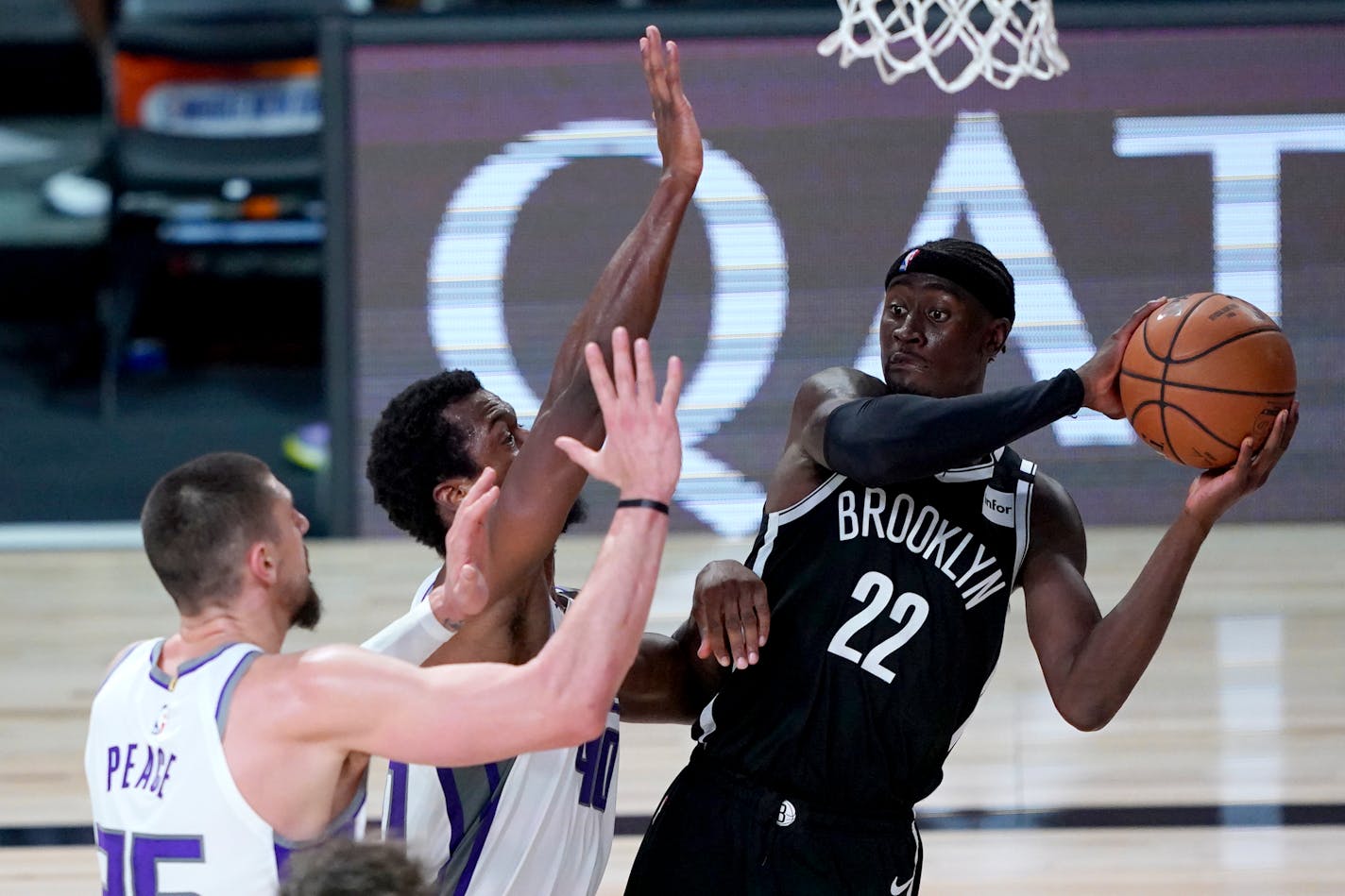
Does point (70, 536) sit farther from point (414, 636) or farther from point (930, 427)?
point (930, 427)

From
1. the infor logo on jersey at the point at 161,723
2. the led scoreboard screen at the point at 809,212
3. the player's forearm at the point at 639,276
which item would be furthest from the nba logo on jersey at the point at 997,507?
the led scoreboard screen at the point at 809,212

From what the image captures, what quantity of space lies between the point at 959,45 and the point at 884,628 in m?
5.05

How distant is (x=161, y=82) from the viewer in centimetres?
1077

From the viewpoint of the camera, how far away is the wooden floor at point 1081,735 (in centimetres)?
406

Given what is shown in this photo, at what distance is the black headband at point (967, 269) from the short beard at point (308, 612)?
115 cm

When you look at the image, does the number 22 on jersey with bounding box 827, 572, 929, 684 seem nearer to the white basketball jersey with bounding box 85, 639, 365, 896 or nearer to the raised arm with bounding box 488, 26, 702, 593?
the raised arm with bounding box 488, 26, 702, 593

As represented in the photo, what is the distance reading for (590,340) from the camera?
2285 millimetres

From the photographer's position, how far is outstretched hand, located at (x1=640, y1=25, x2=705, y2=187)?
233cm

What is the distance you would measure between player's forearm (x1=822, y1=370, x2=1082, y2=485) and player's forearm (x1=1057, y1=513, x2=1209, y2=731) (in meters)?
0.32

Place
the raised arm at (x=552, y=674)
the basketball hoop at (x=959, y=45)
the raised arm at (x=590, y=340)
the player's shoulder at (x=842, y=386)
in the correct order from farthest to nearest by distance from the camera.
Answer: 1. the basketball hoop at (x=959, y=45)
2. the player's shoulder at (x=842, y=386)
3. the raised arm at (x=590, y=340)
4. the raised arm at (x=552, y=674)

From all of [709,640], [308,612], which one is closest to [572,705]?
[308,612]

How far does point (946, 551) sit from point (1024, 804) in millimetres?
2141

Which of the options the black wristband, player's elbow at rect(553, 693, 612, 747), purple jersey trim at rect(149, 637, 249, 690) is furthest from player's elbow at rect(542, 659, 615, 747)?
purple jersey trim at rect(149, 637, 249, 690)

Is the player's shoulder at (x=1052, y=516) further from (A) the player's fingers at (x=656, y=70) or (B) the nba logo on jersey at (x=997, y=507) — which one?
(A) the player's fingers at (x=656, y=70)
